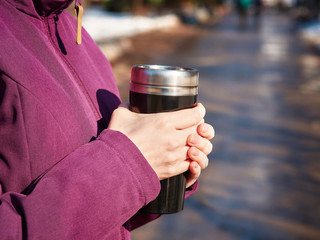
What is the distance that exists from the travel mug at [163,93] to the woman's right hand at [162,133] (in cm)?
3

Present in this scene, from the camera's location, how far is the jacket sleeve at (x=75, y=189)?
882 mm

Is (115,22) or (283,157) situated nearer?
(283,157)

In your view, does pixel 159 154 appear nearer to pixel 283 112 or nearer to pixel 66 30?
pixel 66 30

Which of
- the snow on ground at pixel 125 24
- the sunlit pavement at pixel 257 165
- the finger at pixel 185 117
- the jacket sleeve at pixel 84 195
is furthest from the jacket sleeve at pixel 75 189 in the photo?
the snow on ground at pixel 125 24

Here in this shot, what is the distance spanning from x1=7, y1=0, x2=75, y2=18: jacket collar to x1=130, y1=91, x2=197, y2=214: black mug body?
264 mm

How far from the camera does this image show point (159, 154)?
994 mm

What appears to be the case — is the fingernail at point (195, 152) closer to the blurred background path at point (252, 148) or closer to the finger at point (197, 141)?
the finger at point (197, 141)

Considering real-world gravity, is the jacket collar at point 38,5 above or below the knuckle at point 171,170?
above

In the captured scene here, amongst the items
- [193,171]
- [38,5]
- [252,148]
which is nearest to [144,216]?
[193,171]

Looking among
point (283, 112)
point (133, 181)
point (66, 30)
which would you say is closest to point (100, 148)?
point (133, 181)

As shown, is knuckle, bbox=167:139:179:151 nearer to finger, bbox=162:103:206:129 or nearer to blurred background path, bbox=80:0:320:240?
finger, bbox=162:103:206:129

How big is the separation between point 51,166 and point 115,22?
66.3 feet

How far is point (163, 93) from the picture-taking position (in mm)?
1024

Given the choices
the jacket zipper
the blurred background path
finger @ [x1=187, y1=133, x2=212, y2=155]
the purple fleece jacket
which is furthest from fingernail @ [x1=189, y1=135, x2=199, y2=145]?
the blurred background path
